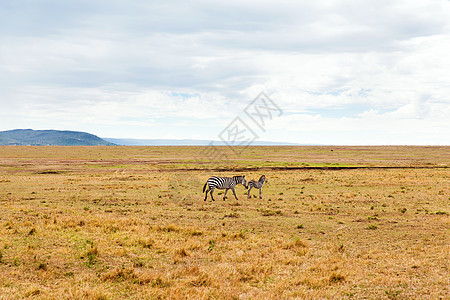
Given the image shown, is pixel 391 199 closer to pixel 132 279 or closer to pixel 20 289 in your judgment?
pixel 132 279

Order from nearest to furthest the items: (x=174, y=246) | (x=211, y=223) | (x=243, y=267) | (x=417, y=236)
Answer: (x=243, y=267), (x=174, y=246), (x=417, y=236), (x=211, y=223)

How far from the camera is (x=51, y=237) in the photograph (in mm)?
15023

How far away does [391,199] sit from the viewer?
89.8 feet

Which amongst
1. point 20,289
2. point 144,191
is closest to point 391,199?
point 144,191

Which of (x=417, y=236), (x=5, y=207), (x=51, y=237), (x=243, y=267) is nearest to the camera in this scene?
(x=243, y=267)

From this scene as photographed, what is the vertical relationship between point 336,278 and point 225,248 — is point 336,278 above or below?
above

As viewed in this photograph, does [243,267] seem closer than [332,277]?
No

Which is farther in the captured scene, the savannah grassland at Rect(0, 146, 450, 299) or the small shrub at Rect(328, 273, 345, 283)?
the small shrub at Rect(328, 273, 345, 283)

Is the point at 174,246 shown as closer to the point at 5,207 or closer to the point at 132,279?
the point at 132,279

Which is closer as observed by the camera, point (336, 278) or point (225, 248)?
point (336, 278)

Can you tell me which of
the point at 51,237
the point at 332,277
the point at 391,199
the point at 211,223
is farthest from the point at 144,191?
the point at 332,277

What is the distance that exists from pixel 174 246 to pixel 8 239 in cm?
715

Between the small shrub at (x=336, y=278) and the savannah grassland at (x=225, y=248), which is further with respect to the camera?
the small shrub at (x=336, y=278)

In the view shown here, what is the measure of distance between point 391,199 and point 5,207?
93.7 feet
